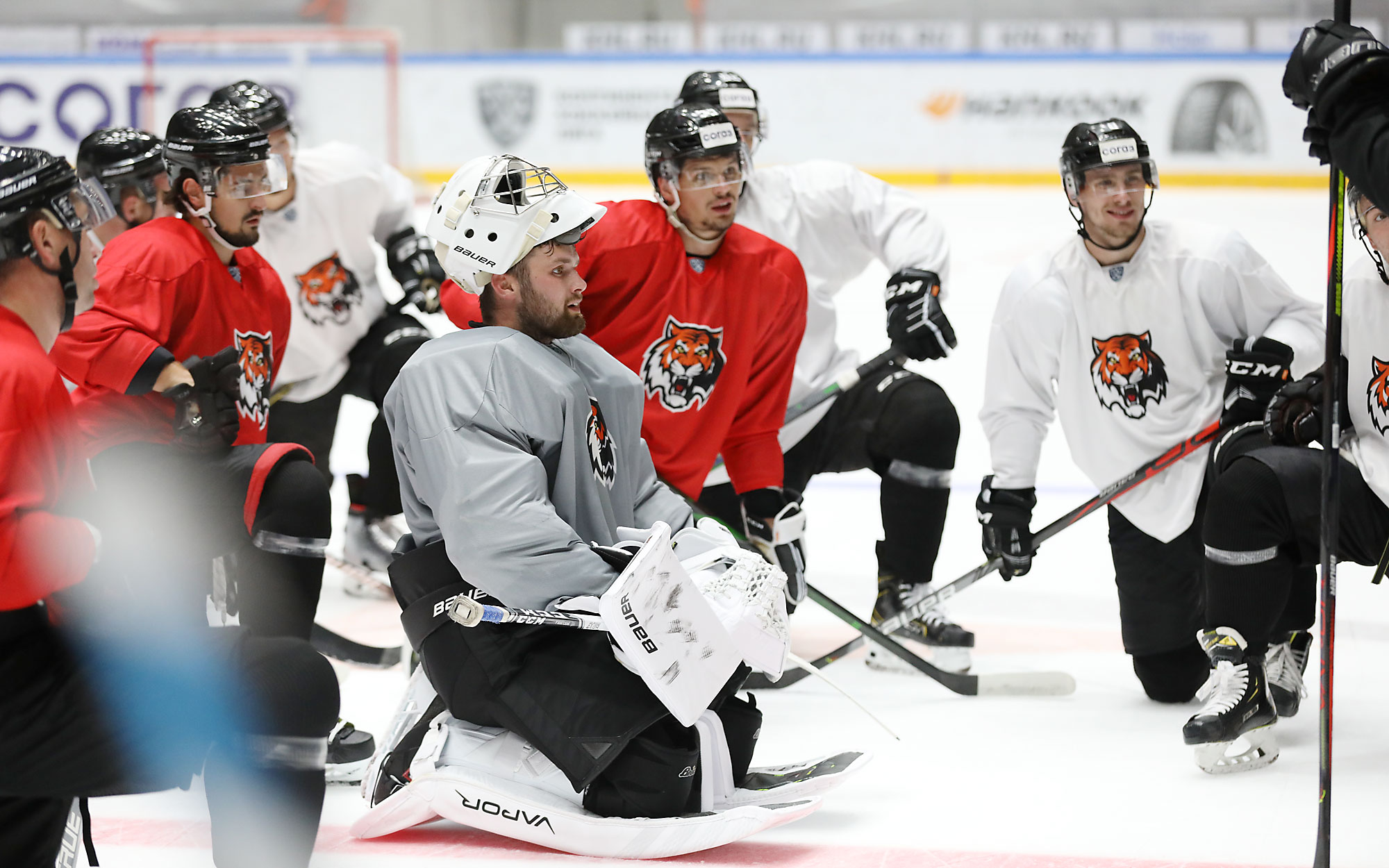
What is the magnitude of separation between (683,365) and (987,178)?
6.15 meters

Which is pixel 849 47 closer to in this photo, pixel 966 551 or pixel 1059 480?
pixel 1059 480

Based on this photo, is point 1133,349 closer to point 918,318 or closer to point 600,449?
point 918,318

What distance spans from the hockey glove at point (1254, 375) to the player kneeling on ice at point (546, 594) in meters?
1.15

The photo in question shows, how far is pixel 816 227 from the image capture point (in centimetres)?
353

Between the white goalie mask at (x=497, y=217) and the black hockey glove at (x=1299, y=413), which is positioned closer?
the white goalie mask at (x=497, y=217)

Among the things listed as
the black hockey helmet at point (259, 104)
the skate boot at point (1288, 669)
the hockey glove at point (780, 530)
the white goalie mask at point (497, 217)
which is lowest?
the skate boot at point (1288, 669)

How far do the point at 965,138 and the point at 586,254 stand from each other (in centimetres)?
623

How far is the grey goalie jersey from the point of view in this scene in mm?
1969

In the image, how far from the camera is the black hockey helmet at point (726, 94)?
3.37 metres

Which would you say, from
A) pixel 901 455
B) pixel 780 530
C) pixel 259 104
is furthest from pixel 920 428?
pixel 259 104

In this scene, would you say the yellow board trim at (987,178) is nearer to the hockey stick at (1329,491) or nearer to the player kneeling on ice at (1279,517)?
the player kneeling on ice at (1279,517)

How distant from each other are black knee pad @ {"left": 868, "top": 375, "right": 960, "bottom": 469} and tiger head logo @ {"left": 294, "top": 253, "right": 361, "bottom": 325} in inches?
60.4

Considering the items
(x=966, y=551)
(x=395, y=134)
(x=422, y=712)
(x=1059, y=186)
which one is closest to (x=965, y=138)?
(x=1059, y=186)

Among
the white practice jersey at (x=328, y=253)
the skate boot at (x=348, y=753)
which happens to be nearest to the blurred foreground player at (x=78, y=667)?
the skate boot at (x=348, y=753)
